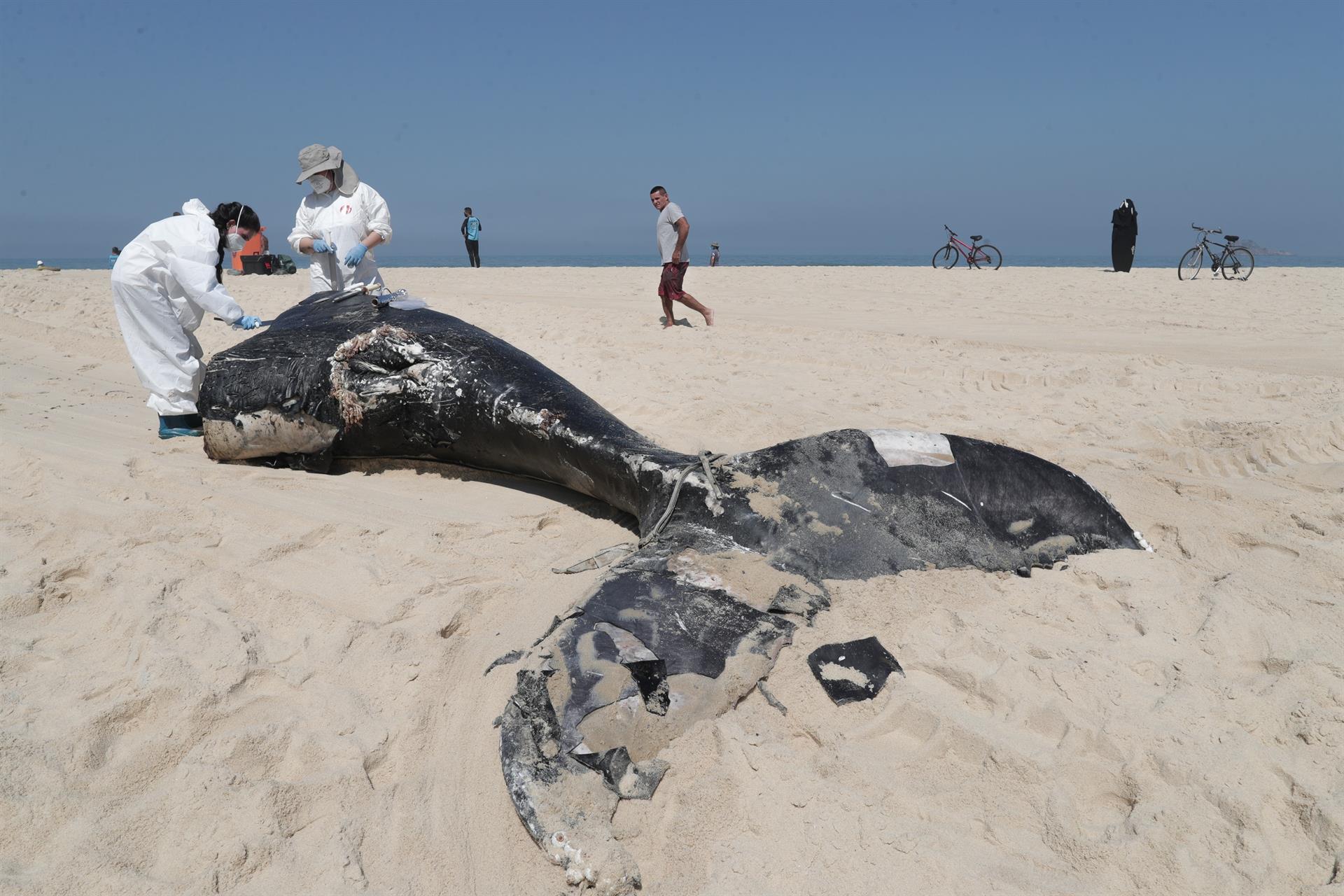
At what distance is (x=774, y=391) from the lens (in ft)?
20.7

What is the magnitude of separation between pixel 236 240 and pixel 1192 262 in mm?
18485

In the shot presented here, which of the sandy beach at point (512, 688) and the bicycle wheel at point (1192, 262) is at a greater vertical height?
the bicycle wheel at point (1192, 262)

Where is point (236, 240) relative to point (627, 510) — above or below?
above

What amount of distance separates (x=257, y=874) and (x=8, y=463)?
3.38 meters

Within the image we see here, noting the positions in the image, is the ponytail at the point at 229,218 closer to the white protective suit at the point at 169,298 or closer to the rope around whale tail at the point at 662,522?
the white protective suit at the point at 169,298

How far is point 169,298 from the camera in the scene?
5.30 m

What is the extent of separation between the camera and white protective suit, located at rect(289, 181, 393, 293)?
5887 mm

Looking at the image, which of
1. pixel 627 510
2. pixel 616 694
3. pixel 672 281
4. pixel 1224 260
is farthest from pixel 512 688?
pixel 1224 260

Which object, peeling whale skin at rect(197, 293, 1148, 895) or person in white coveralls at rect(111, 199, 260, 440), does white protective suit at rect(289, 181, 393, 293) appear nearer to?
person in white coveralls at rect(111, 199, 260, 440)

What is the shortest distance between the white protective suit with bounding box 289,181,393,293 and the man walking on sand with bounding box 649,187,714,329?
4.18 metres

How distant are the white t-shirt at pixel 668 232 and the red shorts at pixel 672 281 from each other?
0.26ft

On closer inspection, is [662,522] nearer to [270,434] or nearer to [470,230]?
[270,434]

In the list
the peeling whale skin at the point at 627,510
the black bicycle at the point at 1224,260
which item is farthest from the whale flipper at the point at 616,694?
the black bicycle at the point at 1224,260

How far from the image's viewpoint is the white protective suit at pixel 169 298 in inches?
200
